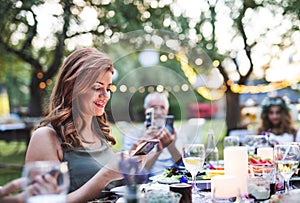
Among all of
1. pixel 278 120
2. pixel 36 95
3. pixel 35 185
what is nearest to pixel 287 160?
pixel 35 185

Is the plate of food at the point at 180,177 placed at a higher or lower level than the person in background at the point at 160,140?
lower

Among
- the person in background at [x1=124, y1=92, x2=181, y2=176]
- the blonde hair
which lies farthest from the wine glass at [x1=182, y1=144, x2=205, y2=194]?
the person in background at [x1=124, y1=92, x2=181, y2=176]

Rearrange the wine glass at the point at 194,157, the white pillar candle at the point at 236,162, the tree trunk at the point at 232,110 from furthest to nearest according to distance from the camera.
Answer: the tree trunk at the point at 232,110
the wine glass at the point at 194,157
the white pillar candle at the point at 236,162

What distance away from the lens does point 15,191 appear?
110cm

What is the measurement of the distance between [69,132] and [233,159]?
28.6 inches

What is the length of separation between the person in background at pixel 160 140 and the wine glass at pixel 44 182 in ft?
4.22

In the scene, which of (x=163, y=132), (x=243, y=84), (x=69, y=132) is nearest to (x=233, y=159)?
(x=69, y=132)

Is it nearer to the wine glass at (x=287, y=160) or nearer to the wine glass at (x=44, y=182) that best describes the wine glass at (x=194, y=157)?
the wine glass at (x=287, y=160)

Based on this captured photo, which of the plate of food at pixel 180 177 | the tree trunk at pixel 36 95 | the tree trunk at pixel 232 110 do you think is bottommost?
the plate of food at pixel 180 177

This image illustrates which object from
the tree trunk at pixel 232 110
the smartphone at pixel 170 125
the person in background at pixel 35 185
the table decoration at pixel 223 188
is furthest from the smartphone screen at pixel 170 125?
the tree trunk at pixel 232 110

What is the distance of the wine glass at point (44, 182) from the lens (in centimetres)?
103

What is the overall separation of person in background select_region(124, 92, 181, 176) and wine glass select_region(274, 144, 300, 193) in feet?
2.80

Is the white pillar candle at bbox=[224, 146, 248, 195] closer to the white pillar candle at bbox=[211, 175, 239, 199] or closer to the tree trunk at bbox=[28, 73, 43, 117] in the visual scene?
the white pillar candle at bbox=[211, 175, 239, 199]

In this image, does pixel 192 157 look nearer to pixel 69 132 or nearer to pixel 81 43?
pixel 69 132
